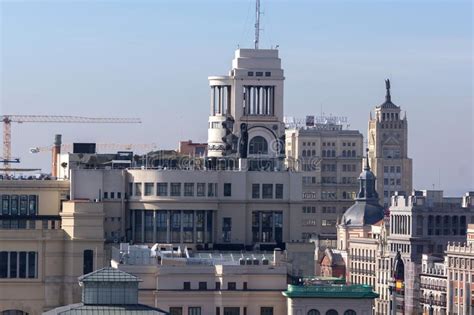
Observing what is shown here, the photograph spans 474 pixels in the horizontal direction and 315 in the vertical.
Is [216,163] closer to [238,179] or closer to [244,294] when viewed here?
[238,179]

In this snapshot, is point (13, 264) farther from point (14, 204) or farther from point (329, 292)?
point (329, 292)

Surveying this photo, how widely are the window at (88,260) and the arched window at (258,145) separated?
87.9 ft

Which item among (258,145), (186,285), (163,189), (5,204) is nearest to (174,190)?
(163,189)

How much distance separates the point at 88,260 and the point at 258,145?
28.6 m

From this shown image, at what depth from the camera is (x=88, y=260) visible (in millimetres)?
161000

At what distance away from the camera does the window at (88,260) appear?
160625 millimetres

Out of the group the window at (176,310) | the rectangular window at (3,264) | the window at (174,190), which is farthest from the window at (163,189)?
the window at (176,310)

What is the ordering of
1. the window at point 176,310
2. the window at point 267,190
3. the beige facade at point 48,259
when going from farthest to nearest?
the window at point 267,190, the beige facade at point 48,259, the window at point 176,310

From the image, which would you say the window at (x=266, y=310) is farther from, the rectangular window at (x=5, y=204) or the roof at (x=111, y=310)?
the rectangular window at (x=5, y=204)

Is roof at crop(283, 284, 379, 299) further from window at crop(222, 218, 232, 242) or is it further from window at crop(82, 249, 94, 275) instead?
window at crop(222, 218, 232, 242)

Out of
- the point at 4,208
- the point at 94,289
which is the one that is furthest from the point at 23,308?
the point at 94,289

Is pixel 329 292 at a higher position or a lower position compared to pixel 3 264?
lower

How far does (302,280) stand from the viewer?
15450 cm

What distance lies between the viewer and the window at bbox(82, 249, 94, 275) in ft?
527
